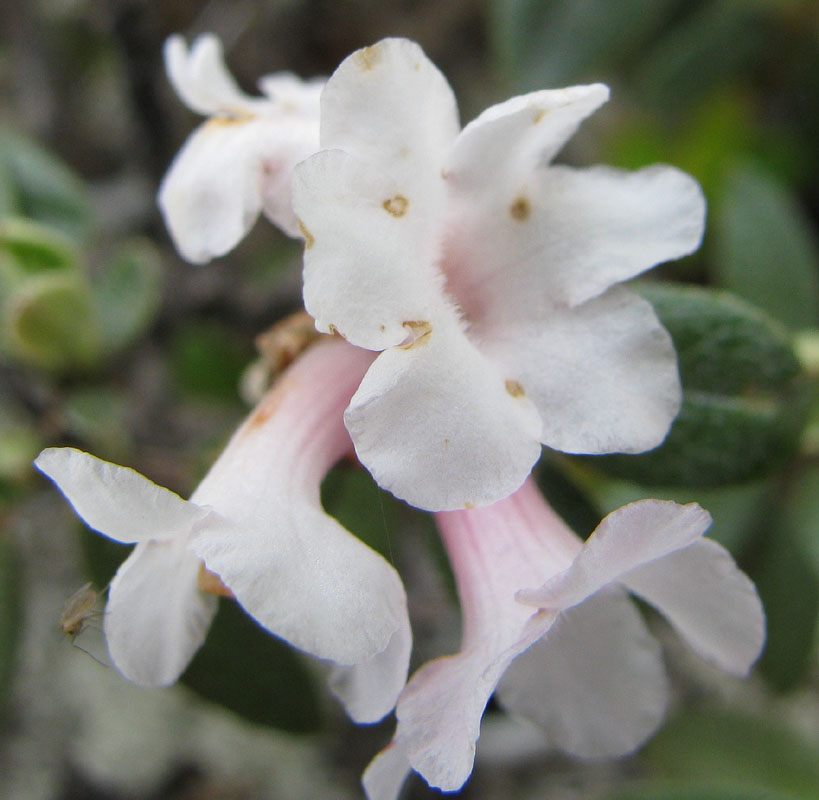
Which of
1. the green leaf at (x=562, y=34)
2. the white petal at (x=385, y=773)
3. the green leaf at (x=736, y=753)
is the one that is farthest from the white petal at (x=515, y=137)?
the green leaf at (x=736, y=753)

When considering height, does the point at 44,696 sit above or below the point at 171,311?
below

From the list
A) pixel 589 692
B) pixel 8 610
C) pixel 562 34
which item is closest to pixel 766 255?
pixel 562 34

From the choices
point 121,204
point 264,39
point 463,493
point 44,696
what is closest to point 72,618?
point 463,493

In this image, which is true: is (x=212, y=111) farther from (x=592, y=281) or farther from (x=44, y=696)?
(x=44, y=696)

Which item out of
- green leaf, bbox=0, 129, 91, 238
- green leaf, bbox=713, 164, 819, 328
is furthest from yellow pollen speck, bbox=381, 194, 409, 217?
green leaf, bbox=713, 164, 819, 328

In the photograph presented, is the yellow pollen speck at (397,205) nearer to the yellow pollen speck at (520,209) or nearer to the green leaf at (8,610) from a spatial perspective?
the yellow pollen speck at (520,209)
